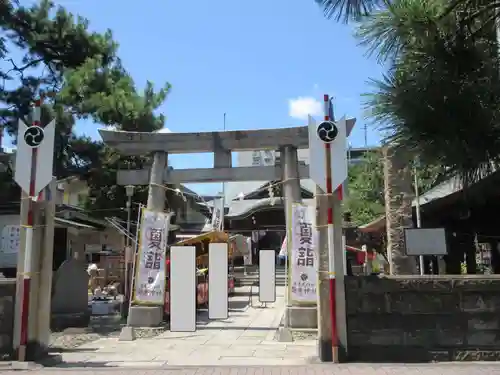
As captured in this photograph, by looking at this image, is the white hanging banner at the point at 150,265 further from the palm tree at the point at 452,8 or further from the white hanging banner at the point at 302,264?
the palm tree at the point at 452,8

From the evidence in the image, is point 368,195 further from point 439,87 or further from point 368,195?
point 439,87

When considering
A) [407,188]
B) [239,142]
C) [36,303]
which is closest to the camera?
[36,303]

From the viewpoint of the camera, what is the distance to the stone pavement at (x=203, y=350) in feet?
25.3

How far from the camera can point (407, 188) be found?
36.0 feet

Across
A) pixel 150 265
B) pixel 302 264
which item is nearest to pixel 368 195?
pixel 302 264

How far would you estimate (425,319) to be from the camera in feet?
22.8

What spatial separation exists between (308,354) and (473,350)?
8.23 feet

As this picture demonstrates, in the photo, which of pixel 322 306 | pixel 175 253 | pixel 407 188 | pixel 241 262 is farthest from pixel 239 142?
pixel 241 262

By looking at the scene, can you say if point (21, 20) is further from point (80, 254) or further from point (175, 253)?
point (80, 254)

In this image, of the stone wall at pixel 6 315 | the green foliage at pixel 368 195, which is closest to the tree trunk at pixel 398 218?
the stone wall at pixel 6 315

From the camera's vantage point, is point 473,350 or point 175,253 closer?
point 473,350

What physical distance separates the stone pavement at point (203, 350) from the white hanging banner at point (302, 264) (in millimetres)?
1095

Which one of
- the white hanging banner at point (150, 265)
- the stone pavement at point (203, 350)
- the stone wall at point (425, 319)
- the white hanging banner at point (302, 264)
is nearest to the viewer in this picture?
the stone wall at point (425, 319)

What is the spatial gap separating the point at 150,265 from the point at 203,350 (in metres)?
3.14
